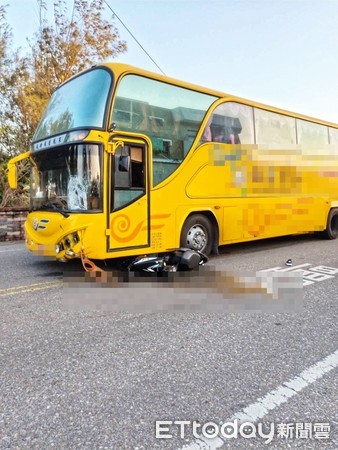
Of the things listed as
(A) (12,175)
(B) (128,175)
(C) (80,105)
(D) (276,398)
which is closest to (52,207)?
(B) (128,175)

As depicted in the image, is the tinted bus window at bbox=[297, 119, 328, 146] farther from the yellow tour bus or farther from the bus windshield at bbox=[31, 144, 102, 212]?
the bus windshield at bbox=[31, 144, 102, 212]

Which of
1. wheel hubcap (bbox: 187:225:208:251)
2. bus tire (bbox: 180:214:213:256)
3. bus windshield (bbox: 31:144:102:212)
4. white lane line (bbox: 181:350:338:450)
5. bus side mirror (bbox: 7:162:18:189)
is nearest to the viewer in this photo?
white lane line (bbox: 181:350:338:450)

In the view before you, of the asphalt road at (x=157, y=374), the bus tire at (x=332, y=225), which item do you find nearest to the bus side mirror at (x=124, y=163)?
the asphalt road at (x=157, y=374)

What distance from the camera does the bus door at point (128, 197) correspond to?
5.20m

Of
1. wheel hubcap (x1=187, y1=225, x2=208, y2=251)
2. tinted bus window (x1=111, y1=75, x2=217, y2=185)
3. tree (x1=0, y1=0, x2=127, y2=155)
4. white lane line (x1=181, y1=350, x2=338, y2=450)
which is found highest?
tree (x1=0, y1=0, x2=127, y2=155)

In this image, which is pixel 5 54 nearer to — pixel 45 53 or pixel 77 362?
pixel 45 53

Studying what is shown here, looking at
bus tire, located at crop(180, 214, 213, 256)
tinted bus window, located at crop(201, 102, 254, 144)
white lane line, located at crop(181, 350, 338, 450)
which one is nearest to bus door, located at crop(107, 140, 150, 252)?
bus tire, located at crop(180, 214, 213, 256)

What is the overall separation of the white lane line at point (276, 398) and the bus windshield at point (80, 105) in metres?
4.15

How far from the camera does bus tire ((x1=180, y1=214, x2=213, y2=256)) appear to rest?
6379 mm

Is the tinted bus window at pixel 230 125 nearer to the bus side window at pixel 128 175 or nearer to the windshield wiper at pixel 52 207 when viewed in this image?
the bus side window at pixel 128 175

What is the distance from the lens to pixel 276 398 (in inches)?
93.0

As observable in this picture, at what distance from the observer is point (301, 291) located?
15.9 feet

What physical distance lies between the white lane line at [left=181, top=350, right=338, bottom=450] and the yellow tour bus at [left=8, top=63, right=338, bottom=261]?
10.8ft

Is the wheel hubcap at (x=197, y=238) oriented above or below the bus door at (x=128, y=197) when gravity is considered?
below
